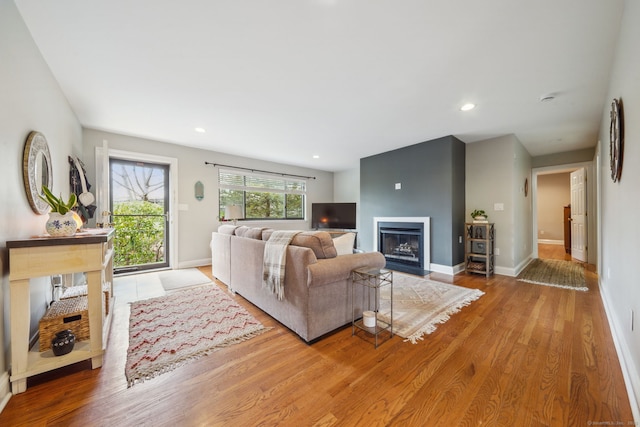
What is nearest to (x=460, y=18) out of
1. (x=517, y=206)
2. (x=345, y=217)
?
(x=517, y=206)

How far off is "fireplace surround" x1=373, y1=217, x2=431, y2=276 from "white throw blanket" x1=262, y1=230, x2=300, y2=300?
2.82 metres

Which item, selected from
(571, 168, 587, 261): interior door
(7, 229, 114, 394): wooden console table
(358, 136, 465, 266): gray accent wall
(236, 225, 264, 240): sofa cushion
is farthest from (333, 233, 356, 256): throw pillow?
(571, 168, 587, 261): interior door

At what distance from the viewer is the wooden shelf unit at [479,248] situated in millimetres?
3904

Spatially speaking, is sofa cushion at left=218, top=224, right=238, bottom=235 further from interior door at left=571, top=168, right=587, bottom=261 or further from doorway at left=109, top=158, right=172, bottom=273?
interior door at left=571, top=168, right=587, bottom=261

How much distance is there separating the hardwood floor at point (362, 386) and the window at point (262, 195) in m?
3.54

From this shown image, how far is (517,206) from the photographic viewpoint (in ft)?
13.6

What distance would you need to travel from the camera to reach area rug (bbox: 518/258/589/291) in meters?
3.42

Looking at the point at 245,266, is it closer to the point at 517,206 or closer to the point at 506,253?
the point at 506,253

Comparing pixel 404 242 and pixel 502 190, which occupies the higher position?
pixel 502 190

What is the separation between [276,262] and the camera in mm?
2109

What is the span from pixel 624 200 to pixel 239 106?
3.65 meters

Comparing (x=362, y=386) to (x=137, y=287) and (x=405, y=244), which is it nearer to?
(x=137, y=287)

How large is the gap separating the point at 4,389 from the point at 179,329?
0.96m

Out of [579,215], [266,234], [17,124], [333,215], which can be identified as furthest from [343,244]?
[579,215]
